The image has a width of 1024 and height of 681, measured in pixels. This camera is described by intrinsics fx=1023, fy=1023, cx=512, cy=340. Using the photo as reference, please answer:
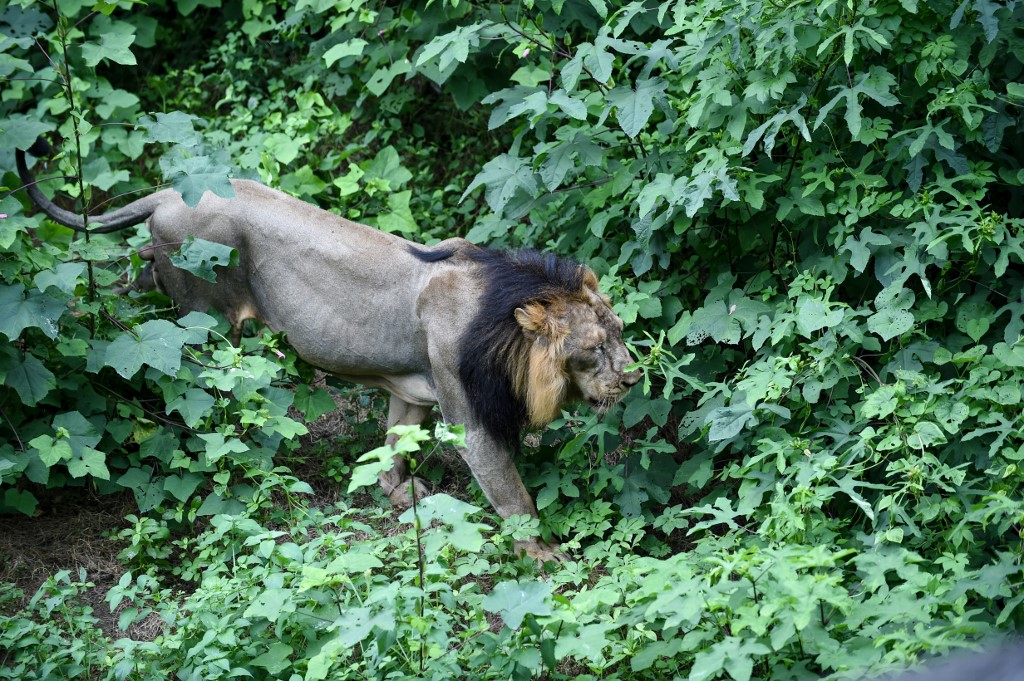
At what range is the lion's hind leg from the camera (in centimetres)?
592

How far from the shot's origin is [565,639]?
362 centimetres

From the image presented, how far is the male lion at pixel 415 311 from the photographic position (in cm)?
514

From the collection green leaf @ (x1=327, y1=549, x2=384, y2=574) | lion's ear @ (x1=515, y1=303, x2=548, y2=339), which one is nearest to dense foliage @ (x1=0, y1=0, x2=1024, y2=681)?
green leaf @ (x1=327, y1=549, x2=384, y2=574)

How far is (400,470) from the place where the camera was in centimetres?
609

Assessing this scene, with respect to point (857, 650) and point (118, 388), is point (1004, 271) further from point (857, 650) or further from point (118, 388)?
point (118, 388)

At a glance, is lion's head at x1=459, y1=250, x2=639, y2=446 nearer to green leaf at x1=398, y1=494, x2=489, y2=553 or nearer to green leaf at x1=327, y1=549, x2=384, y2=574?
green leaf at x1=327, y1=549, x2=384, y2=574

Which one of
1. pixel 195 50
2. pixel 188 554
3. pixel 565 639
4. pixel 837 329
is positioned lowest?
pixel 188 554

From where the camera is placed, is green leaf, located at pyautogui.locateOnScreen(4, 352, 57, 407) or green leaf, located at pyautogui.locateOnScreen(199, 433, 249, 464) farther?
green leaf, located at pyautogui.locateOnScreen(4, 352, 57, 407)

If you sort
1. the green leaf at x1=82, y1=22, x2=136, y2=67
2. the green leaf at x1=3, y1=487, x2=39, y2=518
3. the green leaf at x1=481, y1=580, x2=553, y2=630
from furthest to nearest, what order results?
the green leaf at x1=82, y1=22, x2=136, y2=67
the green leaf at x1=3, y1=487, x2=39, y2=518
the green leaf at x1=481, y1=580, x2=553, y2=630

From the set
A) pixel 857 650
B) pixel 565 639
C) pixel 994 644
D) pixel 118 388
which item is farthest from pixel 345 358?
pixel 994 644

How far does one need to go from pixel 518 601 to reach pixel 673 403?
2410mm

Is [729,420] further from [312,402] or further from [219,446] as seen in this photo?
[219,446]

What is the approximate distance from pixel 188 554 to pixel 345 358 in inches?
51.8

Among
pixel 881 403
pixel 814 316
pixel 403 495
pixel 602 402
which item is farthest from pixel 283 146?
pixel 881 403
